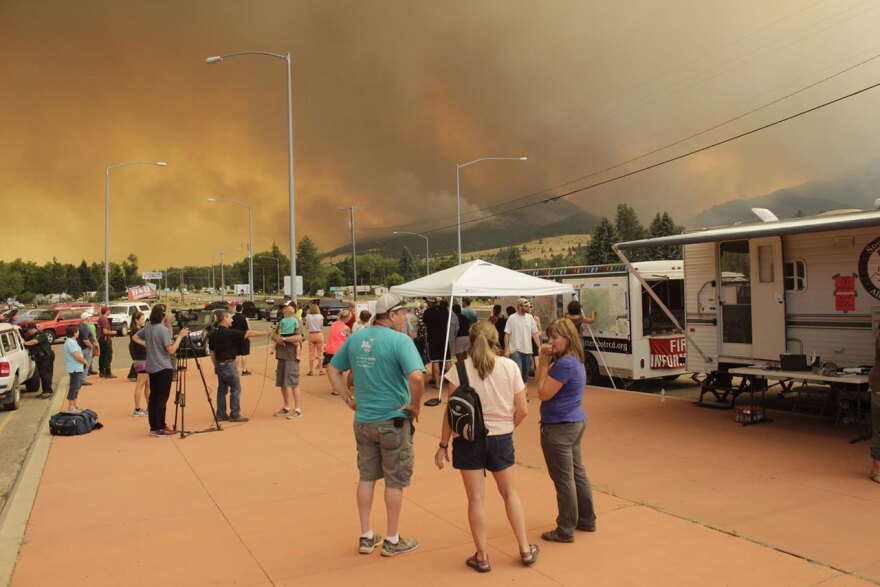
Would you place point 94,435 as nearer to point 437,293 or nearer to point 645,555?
point 437,293

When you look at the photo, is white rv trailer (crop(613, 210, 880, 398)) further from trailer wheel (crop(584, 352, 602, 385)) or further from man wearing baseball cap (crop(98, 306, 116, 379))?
man wearing baseball cap (crop(98, 306, 116, 379))

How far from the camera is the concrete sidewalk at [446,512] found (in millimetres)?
4801

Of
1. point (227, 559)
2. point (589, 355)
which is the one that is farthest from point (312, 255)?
point (227, 559)

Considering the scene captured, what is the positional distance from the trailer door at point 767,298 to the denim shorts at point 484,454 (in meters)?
6.77

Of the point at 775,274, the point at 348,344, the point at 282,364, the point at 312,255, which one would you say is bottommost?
the point at 282,364

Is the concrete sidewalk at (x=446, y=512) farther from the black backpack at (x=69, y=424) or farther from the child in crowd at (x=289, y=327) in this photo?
the child in crowd at (x=289, y=327)

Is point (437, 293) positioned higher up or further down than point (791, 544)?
higher up

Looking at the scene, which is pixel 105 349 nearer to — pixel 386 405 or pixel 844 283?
pixel 386 405

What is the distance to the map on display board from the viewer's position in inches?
528

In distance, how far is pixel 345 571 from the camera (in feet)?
15.8

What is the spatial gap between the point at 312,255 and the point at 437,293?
12672cm

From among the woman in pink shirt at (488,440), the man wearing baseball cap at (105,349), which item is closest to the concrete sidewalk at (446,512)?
the woman in pink shirt at (488,440)

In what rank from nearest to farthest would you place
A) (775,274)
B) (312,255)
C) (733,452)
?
(733,452) < (775,274) < (312,255)

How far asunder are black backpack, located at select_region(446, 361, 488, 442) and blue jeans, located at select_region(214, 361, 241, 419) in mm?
7033
